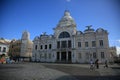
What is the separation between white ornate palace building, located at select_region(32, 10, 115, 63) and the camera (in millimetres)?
39688

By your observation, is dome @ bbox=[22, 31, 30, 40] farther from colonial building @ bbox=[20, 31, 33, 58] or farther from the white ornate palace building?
the white ornate palace building

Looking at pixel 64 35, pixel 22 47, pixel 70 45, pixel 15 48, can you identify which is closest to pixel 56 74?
pixel 70 45

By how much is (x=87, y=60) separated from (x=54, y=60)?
1336 centimetres

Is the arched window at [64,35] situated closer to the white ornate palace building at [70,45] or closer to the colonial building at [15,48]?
the white ornate palace building at [70,45]

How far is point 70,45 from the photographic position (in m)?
45.4

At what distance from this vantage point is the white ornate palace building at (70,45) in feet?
130

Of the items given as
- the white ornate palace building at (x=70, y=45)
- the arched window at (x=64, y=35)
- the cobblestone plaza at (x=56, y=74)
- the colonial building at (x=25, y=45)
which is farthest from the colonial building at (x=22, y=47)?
the cobblestone plaza at (x=56, y=74)

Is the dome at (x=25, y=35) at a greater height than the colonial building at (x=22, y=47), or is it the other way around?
the dome at (x=25, y=35)

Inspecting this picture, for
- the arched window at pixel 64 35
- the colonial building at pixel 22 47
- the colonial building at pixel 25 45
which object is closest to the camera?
the arched window at pixel 64 35

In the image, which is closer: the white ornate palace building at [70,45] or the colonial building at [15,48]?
the white ornate palace building at [70,45]

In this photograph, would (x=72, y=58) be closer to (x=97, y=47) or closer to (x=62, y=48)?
(x=62, y=48)

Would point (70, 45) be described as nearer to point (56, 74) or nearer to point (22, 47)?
point (22, 47)

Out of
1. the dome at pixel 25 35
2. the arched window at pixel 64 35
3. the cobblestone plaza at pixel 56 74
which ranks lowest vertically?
the cobblestone plaza at pixel 56 74

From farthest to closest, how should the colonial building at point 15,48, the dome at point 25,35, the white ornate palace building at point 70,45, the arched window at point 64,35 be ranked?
1. the colonial building at point 15,48
2. the dome at point 25,35
3. the arched window at point 64,35
4. the white ornate palace building at point 70,45
